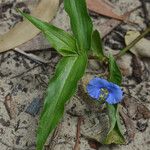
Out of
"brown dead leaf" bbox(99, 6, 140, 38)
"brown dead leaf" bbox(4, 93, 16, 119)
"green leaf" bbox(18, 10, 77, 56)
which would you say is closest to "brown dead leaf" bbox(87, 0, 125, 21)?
"brown dead leaf" bbox(99, 6, 140, 38)

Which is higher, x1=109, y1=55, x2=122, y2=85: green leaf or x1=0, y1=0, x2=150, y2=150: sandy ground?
x1=109, y1=55, x2=122, y2=85: green leaf

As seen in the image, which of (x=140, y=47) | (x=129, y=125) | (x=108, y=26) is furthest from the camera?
(x=108, y=26)

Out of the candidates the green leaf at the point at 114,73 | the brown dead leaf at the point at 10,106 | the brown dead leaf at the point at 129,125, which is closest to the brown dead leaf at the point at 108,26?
the green leaf at the point at 114,73

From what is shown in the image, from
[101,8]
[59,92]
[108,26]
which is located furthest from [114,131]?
[101,8]

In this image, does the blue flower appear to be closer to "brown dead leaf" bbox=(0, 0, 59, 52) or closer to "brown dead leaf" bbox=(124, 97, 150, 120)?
"brown dead leaf" bbox=(124, 97, 150, 120)

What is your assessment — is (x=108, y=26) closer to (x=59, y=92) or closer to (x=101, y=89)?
(x=101, y=89)

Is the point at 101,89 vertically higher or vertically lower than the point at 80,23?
lower

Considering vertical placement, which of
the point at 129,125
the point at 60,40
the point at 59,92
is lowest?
the point at 129,125
